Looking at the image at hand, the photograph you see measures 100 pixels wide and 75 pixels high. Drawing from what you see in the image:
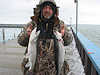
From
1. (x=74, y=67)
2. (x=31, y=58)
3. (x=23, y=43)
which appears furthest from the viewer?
(x=74, y=67)

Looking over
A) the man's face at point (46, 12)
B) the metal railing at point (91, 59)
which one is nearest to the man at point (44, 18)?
the man's face at point (46, 12)

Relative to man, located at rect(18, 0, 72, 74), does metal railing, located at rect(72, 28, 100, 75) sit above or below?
below

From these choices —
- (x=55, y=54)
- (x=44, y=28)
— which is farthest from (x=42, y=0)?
(x=55, y=54)

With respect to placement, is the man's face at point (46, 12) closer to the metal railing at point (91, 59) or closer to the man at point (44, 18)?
the man at point (44, 18)

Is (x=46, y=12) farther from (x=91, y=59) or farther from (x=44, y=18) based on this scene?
(x=91, y=59)

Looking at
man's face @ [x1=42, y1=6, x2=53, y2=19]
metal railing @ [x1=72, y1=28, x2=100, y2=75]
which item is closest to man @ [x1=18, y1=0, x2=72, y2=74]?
man's face @ [x1=42, y1=6, x2=53, y2=19]

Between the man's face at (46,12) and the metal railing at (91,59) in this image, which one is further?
the metal railing at (91,59)

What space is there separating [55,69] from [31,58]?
406 mm

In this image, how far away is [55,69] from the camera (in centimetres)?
258

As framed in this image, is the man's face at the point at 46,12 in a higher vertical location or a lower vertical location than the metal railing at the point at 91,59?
higher

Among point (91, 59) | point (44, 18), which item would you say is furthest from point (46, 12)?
point (91, 59)

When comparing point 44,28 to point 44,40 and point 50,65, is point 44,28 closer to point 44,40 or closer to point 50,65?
point 44,40

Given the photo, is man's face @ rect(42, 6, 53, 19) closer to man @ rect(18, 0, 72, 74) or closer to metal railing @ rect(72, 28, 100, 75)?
man @ rect(18, 0, 72, 74)

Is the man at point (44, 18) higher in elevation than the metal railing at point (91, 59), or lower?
higher
